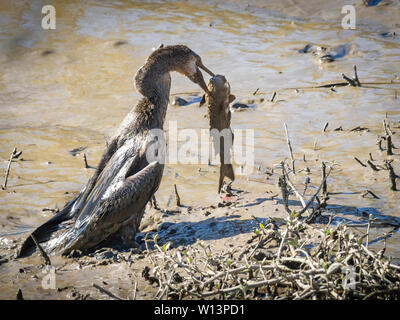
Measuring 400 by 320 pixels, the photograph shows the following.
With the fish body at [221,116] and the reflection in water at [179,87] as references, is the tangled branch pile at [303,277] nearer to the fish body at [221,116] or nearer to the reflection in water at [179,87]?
the reflection in water at [179,87]

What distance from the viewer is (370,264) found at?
11.5 ft

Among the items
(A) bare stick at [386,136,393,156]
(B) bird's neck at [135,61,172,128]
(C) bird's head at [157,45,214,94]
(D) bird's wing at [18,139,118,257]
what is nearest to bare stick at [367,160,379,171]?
(A) bare stick at [386,136,393,156]

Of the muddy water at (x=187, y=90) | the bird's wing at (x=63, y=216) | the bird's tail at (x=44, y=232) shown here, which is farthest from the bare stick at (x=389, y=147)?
the bird's tail at (x=44, y=232)

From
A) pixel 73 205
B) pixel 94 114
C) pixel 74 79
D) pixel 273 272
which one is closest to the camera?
pixel 273 272

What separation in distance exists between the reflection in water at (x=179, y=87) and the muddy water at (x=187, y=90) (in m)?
0.02

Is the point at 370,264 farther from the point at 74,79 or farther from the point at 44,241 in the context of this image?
the point at 74,79

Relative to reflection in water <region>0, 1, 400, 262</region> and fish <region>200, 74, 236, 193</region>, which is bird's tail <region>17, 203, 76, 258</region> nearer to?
reflection in water <region>0, 1, 400, 262</region>

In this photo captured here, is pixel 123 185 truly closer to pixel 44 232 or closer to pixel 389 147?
pixel 44 232

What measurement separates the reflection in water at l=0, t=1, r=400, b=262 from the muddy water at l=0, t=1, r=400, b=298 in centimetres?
2

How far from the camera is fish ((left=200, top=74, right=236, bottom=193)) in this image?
5105 millimetres

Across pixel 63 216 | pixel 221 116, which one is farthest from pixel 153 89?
pixel 63 216

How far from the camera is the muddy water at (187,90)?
5977 millimetres
